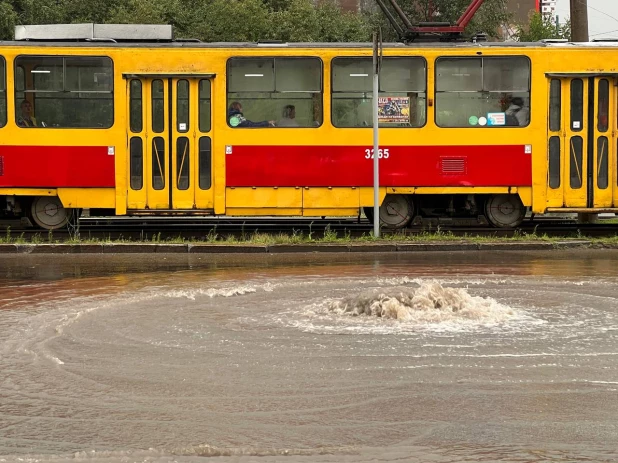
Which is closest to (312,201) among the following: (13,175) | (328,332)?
(13,175)

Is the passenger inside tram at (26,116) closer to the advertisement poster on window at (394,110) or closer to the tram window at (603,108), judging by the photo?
the advertisement poster on window at (394,110)

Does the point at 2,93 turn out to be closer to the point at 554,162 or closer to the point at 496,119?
the point at 496,119

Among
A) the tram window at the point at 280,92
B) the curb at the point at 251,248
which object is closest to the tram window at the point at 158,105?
the tram window at the point at 280,92

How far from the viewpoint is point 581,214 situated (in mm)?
22578

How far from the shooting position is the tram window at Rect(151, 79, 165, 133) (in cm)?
2038

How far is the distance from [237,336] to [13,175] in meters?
12.2

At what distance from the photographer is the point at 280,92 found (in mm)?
20484

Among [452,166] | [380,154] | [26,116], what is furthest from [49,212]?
[452,166]

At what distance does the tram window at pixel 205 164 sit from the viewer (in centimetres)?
2041

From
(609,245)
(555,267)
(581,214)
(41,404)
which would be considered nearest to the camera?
(41,404)

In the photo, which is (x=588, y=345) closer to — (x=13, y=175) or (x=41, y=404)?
(x=41, y=404)

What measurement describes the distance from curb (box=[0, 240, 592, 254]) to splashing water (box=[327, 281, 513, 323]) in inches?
258

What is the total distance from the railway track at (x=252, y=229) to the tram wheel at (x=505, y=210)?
24cm

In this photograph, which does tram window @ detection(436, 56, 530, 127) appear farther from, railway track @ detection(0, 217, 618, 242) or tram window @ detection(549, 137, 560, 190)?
railway track @ detection(0, 217, 618, 242)
